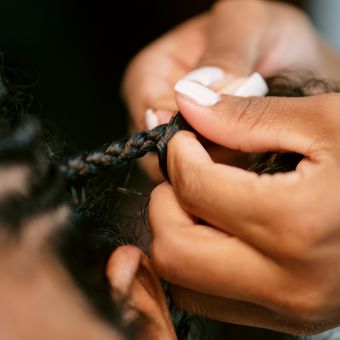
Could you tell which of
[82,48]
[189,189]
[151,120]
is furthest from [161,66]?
[189,189]

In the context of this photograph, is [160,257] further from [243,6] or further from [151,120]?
[243,6]

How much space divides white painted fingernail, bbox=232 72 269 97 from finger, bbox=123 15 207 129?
284 mm

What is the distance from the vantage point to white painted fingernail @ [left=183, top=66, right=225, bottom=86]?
2.71 ft

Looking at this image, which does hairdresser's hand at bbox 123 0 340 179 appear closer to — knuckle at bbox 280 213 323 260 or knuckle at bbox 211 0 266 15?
knuckle at bbox 211 0 266 15

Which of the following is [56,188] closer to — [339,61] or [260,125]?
[260,125]

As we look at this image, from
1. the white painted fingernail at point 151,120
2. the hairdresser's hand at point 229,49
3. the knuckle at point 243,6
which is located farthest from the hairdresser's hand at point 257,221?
the knuckle at point 243,6

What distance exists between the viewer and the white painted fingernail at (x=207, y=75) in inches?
32.6

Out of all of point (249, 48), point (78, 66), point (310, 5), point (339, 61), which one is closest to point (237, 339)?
point (249, 48)

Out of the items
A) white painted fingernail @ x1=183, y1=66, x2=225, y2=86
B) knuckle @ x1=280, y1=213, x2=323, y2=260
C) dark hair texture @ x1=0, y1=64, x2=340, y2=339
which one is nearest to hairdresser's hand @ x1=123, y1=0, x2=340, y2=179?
white painted fingernail @ x1=183, y1=66, x2=225, y2=86

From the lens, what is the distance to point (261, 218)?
0.53m

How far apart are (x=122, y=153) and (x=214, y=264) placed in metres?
0.18

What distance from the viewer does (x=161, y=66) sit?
45.6 inches

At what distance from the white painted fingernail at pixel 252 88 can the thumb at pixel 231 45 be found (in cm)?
2

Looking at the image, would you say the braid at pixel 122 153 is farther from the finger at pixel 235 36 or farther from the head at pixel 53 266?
→ the finger at pixel 235 36
